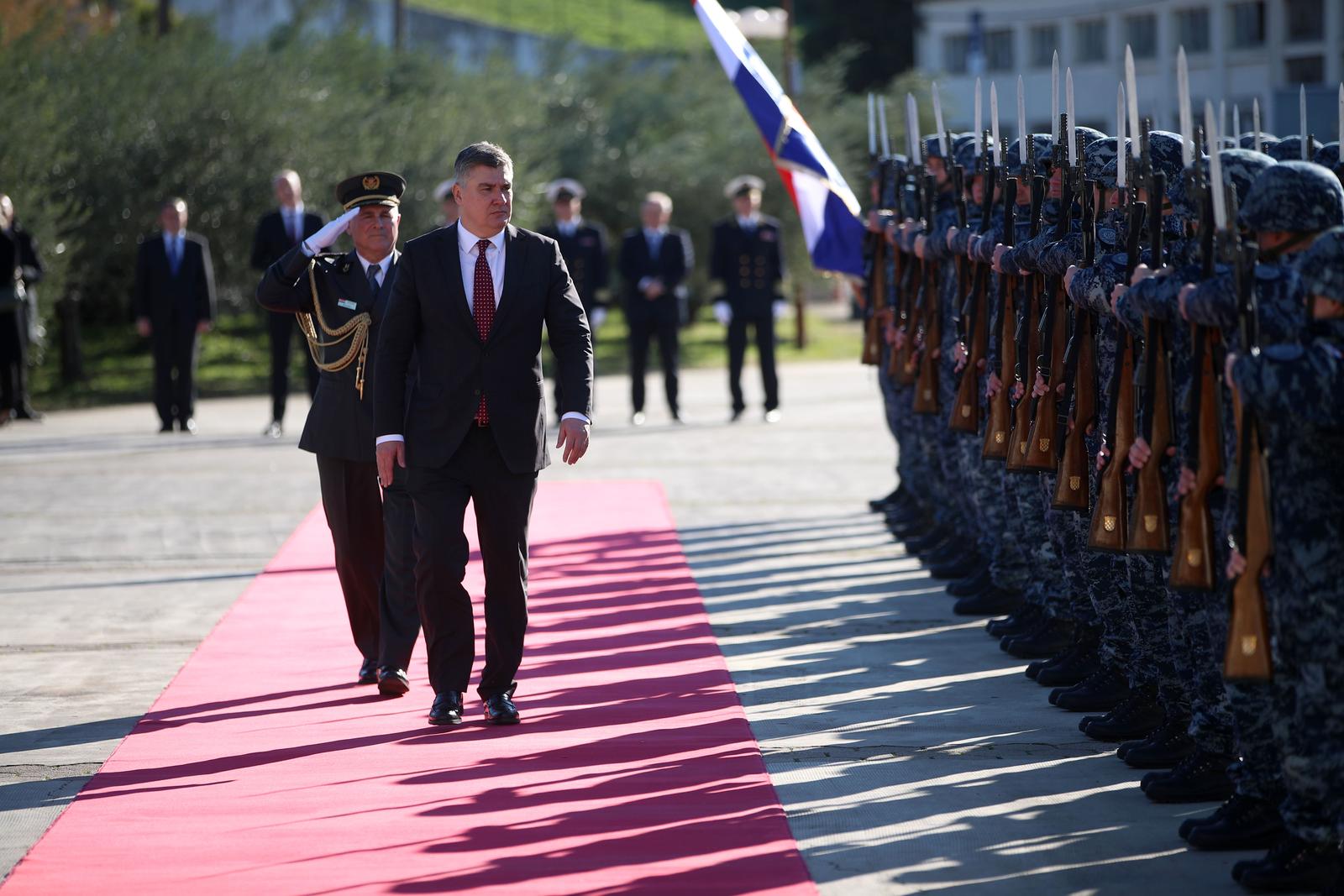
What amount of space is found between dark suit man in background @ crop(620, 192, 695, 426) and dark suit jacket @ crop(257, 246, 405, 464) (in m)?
10.1

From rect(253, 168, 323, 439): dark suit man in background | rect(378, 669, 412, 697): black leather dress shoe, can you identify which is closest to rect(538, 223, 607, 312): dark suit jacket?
rect(253, 168, 323, 439): dark suit man in background

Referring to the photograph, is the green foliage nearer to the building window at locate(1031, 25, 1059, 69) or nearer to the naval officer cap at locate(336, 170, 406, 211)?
the naval officer cap at locate(336, 170, 406, 211)

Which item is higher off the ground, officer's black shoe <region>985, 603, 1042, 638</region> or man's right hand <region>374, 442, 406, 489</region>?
man's right hand <region>374, 442, 406, 489</region>

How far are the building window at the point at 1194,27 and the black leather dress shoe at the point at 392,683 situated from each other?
42.4 metres

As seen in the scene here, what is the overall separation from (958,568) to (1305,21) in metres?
38.6

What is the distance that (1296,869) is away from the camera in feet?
15.0

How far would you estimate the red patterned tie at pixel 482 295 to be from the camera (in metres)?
6.37

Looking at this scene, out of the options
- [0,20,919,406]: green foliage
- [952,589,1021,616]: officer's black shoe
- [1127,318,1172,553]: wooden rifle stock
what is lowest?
[952,589,1021,616]: officer's black shoe

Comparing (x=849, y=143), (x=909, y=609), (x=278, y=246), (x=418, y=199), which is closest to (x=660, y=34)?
(x=849, y=143)

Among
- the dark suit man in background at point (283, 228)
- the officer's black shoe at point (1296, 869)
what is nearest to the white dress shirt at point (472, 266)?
the officer's black shoe at point (1296, 869)

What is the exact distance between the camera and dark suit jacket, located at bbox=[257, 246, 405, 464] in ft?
23.5

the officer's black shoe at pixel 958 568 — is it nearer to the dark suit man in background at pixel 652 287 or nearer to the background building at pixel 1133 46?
the dark suit man in background at pixel 652 287

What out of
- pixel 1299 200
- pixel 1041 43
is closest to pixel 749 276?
pixel 1299 200

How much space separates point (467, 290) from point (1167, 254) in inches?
90.9
